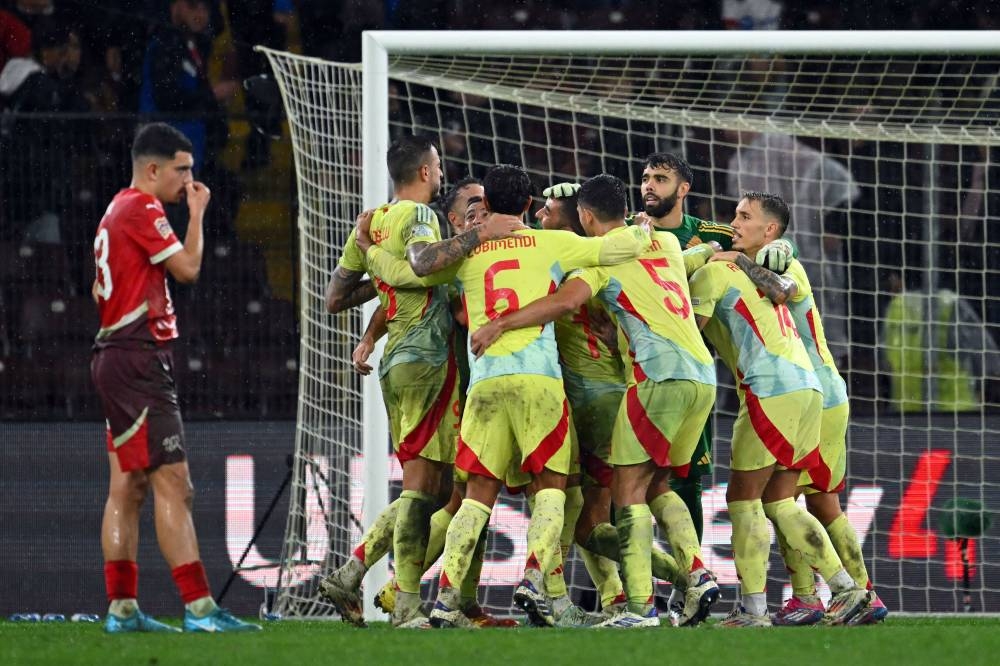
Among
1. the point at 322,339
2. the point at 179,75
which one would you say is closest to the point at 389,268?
the point at 322,339

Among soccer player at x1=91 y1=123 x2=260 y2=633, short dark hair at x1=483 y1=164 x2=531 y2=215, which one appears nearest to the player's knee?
soccer player at x1=91 y1=123 x2=260 y2=633

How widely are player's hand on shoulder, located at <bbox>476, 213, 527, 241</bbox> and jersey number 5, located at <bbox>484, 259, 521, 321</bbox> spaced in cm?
11

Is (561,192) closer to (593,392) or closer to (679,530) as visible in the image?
(593,392)

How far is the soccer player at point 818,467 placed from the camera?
7.01m

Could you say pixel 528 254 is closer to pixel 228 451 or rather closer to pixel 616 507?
pixel 616 507

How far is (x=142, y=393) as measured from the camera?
583 cm

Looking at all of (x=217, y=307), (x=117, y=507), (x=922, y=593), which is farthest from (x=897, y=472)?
(x=117, y=507)

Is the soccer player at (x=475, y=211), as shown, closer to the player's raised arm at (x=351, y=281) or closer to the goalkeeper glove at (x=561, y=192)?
the goalkeeper glove at (x=561, y=192)

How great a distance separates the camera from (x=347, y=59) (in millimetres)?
11516

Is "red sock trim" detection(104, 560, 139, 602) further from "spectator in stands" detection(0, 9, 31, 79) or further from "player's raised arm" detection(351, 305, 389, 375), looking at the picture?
"spectator in stands" detection(0, 9, 31, 79)

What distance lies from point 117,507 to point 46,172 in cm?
402

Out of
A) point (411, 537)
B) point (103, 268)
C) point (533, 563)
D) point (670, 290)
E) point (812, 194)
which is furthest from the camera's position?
point (812, 194)

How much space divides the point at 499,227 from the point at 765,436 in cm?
141

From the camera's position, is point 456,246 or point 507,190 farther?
point 507,190
